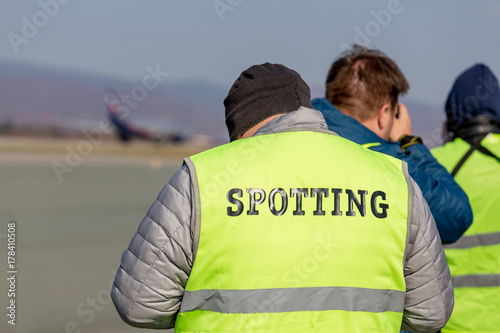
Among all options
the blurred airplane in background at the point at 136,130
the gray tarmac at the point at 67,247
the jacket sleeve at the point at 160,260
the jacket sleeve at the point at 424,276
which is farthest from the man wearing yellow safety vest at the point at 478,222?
the blurred airplane in background at the point at 136,130

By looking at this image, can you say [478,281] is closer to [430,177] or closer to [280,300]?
[430,177]

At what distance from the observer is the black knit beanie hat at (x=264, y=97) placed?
2184 mm

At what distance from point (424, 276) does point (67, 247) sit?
8698mm

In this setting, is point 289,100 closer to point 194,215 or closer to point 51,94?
point 194,215

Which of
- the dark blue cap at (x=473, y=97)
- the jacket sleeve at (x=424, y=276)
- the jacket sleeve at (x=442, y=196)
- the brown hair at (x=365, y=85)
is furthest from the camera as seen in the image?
the dark blue cap at (x=473, y=97)

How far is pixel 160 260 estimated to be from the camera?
1.94 m

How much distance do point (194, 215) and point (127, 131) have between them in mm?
74124

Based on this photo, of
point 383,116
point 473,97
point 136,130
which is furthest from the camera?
point 136,130

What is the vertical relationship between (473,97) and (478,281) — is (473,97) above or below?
above

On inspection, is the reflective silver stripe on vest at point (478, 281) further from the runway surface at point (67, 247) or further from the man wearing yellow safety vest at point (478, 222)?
the runway surface at point (67, 247)

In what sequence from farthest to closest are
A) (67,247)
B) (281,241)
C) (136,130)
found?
(136,130) < (67,247) < (281,241)

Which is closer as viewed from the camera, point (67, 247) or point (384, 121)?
point (384, 121)

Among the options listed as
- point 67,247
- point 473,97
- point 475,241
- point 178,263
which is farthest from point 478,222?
point 67,247

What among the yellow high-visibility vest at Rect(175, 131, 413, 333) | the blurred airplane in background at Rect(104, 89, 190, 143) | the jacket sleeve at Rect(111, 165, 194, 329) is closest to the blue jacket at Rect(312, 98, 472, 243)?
the yellow high-visibility vest at Rect(175, 131, 413, 333)
